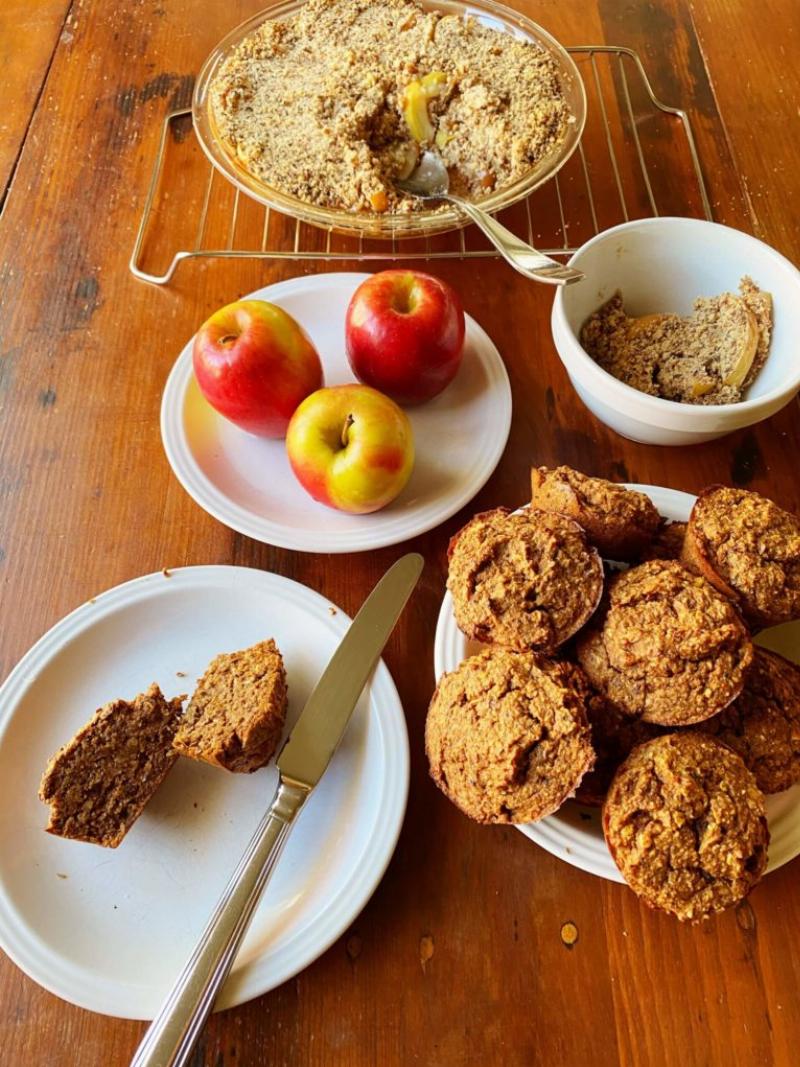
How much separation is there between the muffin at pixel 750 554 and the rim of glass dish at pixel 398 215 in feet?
2.23

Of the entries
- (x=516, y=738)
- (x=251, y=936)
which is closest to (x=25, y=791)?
(x=251, y=936)

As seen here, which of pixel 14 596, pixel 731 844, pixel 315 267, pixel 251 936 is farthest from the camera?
pixel 315 267

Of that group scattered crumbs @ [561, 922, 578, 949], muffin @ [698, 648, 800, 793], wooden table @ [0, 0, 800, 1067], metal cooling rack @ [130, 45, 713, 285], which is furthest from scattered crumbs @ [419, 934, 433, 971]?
metal cooling rack @ [130, 45, 713, 285]

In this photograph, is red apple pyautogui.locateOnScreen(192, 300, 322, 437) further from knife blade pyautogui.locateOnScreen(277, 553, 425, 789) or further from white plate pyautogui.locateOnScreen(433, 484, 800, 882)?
white plate pyautogui.locateOnScreen(433, 484, 800, 882)

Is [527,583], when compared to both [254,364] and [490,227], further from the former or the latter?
[490,227]

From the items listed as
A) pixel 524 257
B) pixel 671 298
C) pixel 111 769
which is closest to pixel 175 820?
pixel 111 769

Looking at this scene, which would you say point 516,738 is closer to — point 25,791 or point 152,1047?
point 152,1047

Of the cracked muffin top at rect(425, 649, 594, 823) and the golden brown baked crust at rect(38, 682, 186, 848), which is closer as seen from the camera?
the cracked muffin top at rect(425, 649, 594, 823)

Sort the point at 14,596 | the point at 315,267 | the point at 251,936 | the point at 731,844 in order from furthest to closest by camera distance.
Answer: the point at 315,267
the point at 14,596
the point at 251,936
the point at 731,844

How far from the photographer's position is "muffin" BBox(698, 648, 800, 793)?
28.2 inches

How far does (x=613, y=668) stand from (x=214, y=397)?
25.5 inches

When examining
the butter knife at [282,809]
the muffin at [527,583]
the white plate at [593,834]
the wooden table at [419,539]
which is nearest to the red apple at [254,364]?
the wooden table at [419,539]

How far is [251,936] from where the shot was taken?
773 millimetres

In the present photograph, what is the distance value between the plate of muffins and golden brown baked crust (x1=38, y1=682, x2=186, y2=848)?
1.08 ft
